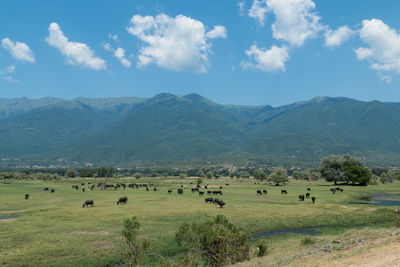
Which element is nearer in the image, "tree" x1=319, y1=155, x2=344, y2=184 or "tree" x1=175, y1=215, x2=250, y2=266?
"tree" x1=175, y1=215, x2=250, y2=266

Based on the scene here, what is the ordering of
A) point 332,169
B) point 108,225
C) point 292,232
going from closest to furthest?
point 108,225, point 292,232, point 332,169

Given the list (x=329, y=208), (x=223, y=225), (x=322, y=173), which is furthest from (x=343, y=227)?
(x=322, y=173)

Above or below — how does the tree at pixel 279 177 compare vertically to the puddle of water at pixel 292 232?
above

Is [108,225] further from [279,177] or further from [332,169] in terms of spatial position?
[332,169]

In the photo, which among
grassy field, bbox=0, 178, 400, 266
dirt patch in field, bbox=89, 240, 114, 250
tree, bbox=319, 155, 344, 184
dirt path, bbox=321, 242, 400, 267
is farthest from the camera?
tree, bbox=319, 155, 344, 184

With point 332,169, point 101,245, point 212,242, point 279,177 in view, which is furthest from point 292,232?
point 332,169

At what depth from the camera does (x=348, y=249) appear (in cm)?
1827

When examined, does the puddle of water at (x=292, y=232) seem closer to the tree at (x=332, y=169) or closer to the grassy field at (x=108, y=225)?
the grassy field at (x=108, y=225)

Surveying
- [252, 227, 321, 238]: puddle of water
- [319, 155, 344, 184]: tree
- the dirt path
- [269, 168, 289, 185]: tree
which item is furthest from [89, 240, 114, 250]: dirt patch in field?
[319, 155, 344, 184]: tree

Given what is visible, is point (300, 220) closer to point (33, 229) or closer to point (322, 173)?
point (33, 229)

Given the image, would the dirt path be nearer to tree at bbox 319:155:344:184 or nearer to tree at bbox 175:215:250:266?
tree at bbox 175:215:250:266

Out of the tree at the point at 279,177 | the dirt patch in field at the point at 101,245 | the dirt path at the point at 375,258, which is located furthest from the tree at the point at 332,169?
the dirt patch in field at the point at 101,245

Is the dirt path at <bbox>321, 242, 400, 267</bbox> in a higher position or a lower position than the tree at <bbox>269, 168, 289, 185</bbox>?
higher

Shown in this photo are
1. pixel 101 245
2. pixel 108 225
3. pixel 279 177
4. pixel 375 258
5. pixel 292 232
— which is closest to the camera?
pixel 375 258
